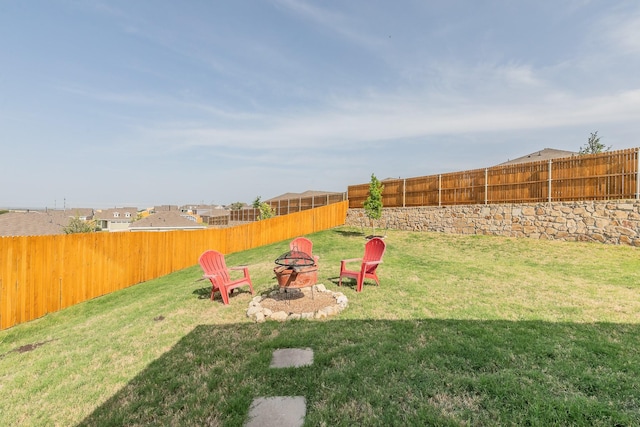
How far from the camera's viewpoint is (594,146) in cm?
2130

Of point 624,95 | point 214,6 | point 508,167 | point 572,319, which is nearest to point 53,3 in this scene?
point 214,6

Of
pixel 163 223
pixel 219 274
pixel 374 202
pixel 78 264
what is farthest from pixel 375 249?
pixel 163 223

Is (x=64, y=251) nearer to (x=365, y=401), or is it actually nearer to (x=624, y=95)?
(x=365, y=401)

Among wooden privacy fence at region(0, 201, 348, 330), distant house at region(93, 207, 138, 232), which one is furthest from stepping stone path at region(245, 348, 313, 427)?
distant house at region(93, 207, 138, 232)

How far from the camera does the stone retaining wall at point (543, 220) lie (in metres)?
9.55

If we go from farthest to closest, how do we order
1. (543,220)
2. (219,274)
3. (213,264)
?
1. (543,220)
2. (213,264)
3. (219,274)

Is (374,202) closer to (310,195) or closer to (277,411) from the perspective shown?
(277,411)

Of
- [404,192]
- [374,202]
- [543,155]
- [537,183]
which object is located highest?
[543,155]

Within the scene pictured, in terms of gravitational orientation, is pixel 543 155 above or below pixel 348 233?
above

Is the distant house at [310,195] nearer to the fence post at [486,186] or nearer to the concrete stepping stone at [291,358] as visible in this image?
the fence post at [486,186]

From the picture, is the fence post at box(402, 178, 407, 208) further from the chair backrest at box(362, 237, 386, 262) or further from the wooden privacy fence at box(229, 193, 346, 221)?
the chair backrest at box(362, 237, 386, 262)

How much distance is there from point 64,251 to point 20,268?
1.09 metres

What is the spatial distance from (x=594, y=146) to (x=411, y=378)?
2827 cm

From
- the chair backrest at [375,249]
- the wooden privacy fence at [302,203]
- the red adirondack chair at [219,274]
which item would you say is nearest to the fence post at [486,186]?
the chair backrest at [375,249]
